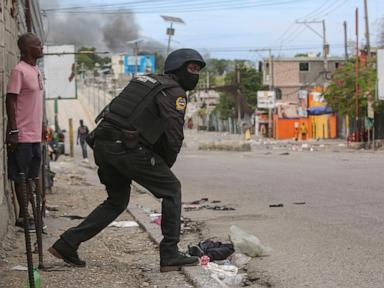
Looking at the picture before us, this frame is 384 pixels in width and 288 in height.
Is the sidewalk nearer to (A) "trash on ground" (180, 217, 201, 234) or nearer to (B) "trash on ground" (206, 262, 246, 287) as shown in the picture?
(B) "trash on ground" (206, 262, 246, 287)

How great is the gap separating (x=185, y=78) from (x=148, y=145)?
614mm

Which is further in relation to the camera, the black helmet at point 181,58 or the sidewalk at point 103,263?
the black helmet at point 181,58

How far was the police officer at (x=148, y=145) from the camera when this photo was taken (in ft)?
16.6

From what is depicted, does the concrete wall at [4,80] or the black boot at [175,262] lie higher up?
the concrete wall at [4,80]

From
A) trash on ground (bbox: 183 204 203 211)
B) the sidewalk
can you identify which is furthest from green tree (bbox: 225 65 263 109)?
the sidewalk

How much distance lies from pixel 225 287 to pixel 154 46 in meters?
70.3

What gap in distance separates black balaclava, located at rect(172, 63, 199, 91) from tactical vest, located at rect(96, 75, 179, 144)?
15cm

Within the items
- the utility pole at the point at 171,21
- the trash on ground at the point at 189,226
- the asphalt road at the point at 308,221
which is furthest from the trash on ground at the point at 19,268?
the utility pole at the point at 171,21

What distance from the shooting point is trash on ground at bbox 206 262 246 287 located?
17.1 ft

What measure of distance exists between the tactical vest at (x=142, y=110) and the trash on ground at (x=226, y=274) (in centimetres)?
113

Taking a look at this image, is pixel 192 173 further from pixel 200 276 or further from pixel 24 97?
pixel 200 276

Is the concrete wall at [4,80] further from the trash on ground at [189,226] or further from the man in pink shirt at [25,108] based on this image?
the trash on ground at [189,226]

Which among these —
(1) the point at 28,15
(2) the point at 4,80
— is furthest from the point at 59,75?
(2) the point at 4,80

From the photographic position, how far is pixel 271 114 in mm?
65812
